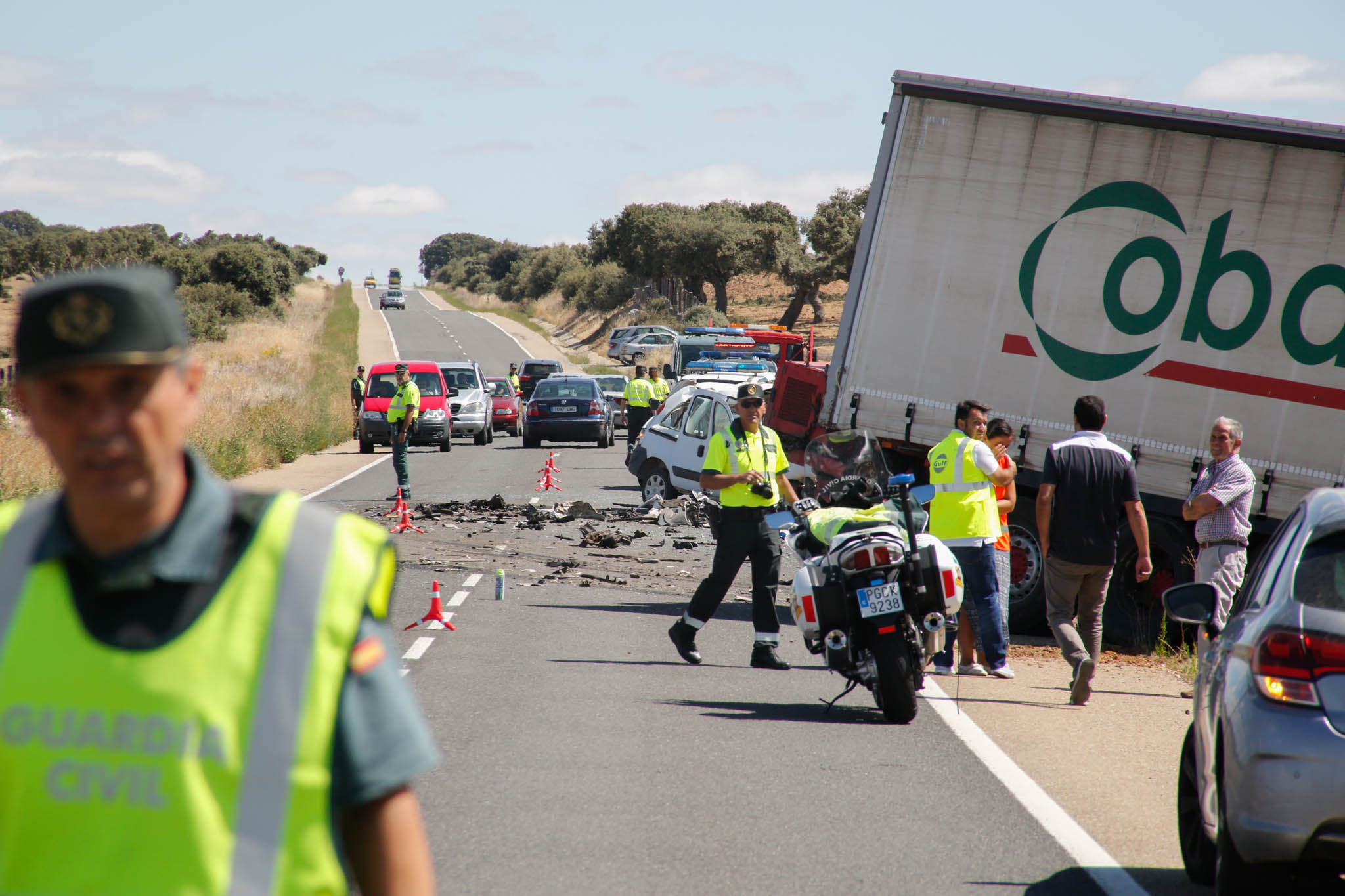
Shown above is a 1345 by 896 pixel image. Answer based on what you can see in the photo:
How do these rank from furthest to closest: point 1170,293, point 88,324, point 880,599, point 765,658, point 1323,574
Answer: point 1170,293 < point 765,658 < point 880,599 < point 1323,574 < point 88,324

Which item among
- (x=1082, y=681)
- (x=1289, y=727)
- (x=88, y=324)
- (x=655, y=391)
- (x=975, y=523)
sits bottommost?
(x=655, y=391)

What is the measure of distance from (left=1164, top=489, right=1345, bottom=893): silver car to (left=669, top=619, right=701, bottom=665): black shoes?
5246mm

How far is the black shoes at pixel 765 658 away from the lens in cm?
988

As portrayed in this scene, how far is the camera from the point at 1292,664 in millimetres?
4395

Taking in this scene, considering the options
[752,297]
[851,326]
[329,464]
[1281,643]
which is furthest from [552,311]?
[1281,643]

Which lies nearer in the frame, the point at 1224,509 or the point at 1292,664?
the point at 1292,664

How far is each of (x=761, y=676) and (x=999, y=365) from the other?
14.3 feet

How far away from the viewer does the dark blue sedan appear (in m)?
31.9

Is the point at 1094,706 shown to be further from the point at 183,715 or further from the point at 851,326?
the point at 183,715

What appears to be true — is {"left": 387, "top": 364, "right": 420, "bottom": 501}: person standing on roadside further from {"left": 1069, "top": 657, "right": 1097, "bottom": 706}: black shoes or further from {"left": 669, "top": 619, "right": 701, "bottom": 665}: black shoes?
{"left": 1069, "top": 657, "right": 1097, "bottom": 706}: black shoes

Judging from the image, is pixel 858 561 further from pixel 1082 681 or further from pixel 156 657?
pixel 156 657

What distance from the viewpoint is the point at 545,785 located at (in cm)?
652

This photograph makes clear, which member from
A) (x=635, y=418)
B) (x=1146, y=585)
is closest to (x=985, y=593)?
(x=1146, y=585)

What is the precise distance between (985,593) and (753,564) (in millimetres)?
1615
